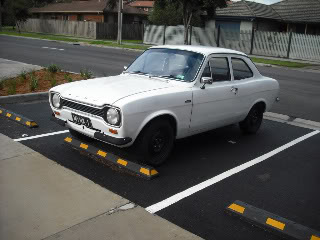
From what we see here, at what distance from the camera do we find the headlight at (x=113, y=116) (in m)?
4.93

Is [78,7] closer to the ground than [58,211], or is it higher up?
higher up

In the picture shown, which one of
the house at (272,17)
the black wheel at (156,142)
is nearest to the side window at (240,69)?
the black wheel at (156,142)

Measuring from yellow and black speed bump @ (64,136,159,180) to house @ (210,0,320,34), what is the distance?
32386 mm

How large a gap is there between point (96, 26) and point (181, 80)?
132 ft

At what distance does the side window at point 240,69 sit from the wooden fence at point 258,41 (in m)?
22.5

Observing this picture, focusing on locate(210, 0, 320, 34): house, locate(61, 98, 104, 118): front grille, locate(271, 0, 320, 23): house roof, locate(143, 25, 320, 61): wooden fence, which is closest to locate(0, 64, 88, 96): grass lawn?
locate(61, 98, 104, 118): front grille

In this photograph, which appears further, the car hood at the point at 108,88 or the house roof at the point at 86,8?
the house roof at the point at 86,8

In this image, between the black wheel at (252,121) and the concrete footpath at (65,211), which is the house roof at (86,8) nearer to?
the black wheel at (252,121)

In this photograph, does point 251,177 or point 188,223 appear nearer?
point 188,223

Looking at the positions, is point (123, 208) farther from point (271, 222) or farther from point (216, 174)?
point (216, 174)

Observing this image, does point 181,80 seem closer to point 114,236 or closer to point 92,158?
point 92,158

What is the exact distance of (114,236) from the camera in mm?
3750

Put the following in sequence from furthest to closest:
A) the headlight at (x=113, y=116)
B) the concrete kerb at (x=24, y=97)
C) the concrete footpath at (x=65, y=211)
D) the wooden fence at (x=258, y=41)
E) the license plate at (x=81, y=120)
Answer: the wooden fence at (x=258, y=41), the concrete kerb at (x=24, y=97), the license plate at (x=81, y=120), the headlight at (x=113, y=116), the concrete footpath at (x=65, y=211)

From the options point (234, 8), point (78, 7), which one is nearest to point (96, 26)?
point (78, 7)
